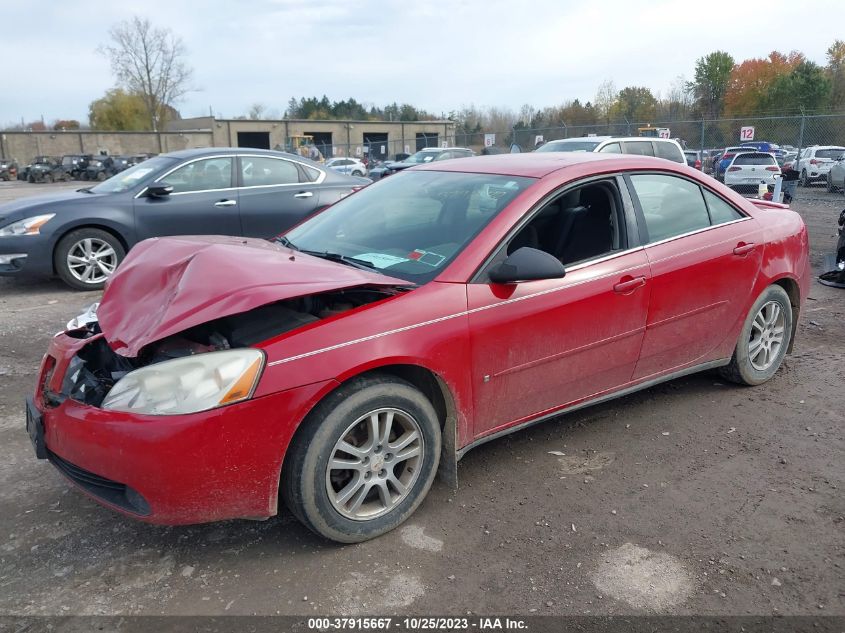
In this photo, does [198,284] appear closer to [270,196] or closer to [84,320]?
[84,320]

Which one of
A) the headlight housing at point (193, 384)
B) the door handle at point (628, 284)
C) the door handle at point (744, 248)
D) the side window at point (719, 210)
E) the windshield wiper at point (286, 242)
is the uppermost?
the side window at point (719, 210)

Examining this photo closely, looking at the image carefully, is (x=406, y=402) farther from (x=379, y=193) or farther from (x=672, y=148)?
(x=672, y=148)

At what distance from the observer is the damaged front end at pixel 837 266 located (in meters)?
7.53

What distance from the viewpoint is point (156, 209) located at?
7723mm

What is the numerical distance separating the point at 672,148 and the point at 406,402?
39.0 ft

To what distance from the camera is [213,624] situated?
2.39m

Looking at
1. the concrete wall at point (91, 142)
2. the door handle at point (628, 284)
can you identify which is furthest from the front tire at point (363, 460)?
the concrete wall at point (91, 142)

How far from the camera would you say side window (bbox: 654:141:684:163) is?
12.8 meters

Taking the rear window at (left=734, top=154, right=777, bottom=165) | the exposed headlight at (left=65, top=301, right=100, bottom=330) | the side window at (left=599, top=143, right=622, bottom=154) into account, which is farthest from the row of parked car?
the exposed headlight at (left=65, top=301, right=100, bottom=330)

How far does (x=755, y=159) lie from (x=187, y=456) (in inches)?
837

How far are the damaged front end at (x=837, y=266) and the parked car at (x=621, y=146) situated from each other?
159 inches

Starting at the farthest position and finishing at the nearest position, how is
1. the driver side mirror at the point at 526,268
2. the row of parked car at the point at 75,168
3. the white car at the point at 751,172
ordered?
1. the row of parked car at the point at 75,168
2. the white car at the point at 751,172
3. the driver side mirror at the point at 526,268

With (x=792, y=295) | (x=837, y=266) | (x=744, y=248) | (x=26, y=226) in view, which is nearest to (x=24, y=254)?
(x=26, y=226)

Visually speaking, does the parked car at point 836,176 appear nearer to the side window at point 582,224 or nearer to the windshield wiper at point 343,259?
the side window at point 582,224
